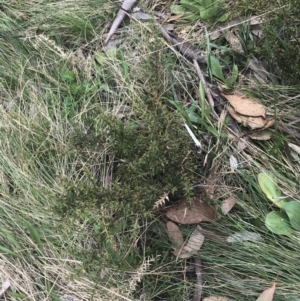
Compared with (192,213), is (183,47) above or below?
above

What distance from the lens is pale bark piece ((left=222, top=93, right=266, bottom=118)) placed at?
204cm

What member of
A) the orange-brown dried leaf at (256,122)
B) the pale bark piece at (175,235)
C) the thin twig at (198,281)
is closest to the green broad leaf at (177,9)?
the orange-brown dried leaf at (256,122)

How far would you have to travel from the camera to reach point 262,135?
79.6 inches

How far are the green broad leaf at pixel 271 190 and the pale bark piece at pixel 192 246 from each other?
290mm

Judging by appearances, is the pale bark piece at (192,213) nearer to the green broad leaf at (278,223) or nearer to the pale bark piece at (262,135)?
the green broad leaf at (278,223)

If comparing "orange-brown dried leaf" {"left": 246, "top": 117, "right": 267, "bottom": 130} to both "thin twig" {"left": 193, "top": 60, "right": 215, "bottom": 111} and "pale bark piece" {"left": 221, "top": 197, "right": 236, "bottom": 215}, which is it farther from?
"pale bark piece" {"left": 221, "top": 197, "right": 236, "bottom": 215}

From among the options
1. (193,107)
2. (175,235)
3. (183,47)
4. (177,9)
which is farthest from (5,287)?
(177,9)

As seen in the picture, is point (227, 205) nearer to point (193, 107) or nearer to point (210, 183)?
point (210, 183)

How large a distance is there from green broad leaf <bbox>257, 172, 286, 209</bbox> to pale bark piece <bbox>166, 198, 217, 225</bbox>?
8.1 inches

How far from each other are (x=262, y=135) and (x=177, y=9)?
0.72 metres

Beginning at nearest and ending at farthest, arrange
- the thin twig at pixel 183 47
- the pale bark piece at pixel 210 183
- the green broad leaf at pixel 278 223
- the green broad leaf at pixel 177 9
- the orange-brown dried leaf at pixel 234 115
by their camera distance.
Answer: the green broad leaf at pixel 278 223 < the pale bark piece at pixel 210 183 < the orange-brown dried leaf at pixel 234 115 < the thin twig at pixel 183 47 < the green broad leaf at pixel 177 9

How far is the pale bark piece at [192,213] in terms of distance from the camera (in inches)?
75.5

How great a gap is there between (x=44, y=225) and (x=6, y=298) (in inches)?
12.4

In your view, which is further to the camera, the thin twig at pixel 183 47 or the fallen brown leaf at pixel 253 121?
the thin twig at pixel 183 47
